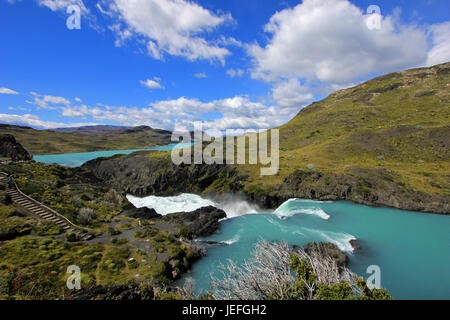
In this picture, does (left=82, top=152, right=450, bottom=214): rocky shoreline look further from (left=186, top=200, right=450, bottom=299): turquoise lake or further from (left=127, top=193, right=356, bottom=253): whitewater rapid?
(left=186, top=200, right=450, bottom=299): turquoise lake

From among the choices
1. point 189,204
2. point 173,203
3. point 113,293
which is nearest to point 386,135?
point 189,204

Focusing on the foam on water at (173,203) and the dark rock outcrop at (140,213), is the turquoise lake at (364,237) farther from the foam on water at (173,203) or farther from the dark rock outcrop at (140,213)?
the dark rock outcrop at (140,213)

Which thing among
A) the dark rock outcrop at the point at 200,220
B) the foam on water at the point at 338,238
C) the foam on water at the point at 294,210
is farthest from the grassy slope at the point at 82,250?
the foam on water at the point at 294,210

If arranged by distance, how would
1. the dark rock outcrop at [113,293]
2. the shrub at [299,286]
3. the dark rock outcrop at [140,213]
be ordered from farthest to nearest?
the dark rock outcrop at [140,213], the dark rock outcrop at [113,293], the shrub at [299,286]

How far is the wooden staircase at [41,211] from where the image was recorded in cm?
2509

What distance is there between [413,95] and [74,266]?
156197mm

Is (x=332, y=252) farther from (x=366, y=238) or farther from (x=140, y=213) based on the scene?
(x=140, y=213)

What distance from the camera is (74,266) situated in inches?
738

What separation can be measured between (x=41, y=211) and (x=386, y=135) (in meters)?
106

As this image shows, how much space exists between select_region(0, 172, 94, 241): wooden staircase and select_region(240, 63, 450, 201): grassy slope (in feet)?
130

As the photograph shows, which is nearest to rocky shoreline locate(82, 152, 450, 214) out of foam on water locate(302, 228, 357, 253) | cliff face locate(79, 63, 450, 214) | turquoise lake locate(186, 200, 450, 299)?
cliff face locate(79, 63, 450, 214)

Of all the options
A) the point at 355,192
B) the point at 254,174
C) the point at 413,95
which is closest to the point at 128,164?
the point at 254,174

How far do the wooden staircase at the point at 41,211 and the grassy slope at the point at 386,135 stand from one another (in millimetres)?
39540

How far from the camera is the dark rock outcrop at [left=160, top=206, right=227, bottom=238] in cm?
3384
